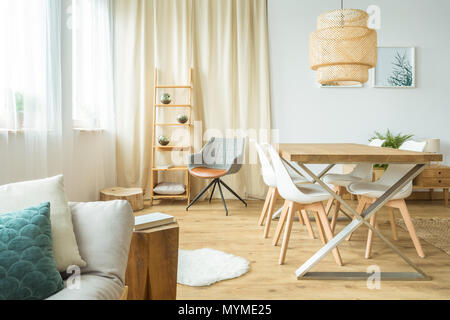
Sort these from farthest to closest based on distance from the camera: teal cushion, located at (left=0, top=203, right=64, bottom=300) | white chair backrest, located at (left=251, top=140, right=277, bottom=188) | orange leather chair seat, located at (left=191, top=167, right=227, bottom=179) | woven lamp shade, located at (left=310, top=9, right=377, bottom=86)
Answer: orange leather chair seat, located at (left=191, top=167, right=227, bottom=179)
white chair backrest, located at (left=251, top=140, right=277, bottom=188)
woven lamp shade, located at (left=310, top=9, right=377, bottom=86)
teal cushion, located at (left=0, top=203, right=64, bottom=300)

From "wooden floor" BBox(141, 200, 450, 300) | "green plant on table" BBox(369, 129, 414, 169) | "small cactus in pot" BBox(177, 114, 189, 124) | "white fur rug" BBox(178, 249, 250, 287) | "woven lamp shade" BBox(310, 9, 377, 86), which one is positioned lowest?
"wooden floor" BBox(141, 200, 450, 300)

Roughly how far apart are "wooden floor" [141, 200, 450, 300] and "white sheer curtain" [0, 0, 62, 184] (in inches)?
49.4

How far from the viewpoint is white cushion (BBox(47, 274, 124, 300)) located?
3.45 ft

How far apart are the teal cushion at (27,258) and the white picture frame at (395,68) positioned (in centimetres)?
443

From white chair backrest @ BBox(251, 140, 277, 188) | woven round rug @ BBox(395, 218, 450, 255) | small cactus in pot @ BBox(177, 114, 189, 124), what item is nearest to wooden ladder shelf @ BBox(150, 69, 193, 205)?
small cactus in pot @ BBox(177, 114, 189, 124)

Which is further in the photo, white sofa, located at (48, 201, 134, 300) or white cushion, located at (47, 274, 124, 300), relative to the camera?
white sofa, located at (48, 201, 134, 300)

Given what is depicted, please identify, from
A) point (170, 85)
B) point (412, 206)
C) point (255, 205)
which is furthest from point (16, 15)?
point (412, 206)

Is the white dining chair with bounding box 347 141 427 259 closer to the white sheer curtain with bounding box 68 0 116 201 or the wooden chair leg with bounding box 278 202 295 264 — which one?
the wooden chair leg with bounding box 278 202 295 264

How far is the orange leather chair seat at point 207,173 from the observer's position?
370cm

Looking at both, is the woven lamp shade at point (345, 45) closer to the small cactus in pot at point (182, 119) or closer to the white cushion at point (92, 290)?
the small cactus in pot at point (182, 119)

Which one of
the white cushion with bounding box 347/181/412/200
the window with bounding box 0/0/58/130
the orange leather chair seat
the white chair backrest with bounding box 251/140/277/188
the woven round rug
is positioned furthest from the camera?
the orange leather chair seat

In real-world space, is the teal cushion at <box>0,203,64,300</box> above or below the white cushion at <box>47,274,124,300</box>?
above

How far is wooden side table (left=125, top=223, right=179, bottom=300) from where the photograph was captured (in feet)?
4.78

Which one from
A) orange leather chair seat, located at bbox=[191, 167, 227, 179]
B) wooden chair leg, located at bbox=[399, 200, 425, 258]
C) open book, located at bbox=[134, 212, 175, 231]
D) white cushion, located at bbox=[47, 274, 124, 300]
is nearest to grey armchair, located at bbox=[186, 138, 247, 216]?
orange leather chair seat, located at bbox=[191, 167, 227, 179]
